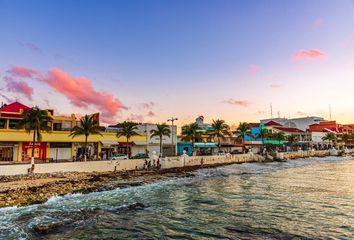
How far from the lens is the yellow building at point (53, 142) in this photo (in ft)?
182

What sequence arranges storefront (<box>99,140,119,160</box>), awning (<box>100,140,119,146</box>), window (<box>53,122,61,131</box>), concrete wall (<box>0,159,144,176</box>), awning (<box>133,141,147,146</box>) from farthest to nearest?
awning (<box>133,141,147,146</box>)
awning (<box>100,140,119,146</box>)
storefront (<box>99,140,119,160</box>)
window (<box>53,122,61,131</box>)
concrete wall (<box>0,159,144,176</box>)

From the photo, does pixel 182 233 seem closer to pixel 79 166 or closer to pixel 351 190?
pixel 351 190

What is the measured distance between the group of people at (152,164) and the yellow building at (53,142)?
1408 centimetres

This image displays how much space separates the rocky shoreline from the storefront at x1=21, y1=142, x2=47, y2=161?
1925 cm

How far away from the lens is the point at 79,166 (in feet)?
148

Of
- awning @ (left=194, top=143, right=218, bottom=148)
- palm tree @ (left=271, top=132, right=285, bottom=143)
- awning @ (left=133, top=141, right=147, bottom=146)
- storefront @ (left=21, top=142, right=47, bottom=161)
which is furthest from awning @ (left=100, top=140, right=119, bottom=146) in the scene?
palm tree @ (left=271, top=132, right=285, bottom=143)

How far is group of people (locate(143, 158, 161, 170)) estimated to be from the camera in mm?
54656

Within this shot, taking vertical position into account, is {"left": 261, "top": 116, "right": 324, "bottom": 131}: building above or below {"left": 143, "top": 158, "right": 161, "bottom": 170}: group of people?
above

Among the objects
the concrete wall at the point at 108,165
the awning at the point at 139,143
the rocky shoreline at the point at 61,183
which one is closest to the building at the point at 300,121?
the concrete wall at the point at 108,165

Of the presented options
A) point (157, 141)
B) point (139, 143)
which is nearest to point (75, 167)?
point (139, 143)

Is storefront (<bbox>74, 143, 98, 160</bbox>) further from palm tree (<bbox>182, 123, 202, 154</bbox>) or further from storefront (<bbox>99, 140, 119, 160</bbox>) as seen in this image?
palm tree (<bbox>182, 123, 202, 154</bbox>)

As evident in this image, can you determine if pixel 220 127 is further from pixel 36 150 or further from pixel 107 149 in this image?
pixel 36 150

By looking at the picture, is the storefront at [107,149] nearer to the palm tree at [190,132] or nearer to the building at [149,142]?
the building at [149,142]

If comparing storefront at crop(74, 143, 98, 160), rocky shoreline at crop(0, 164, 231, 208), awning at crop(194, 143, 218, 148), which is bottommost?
rocky shoreline at crop(0, 164, 231, 208)
